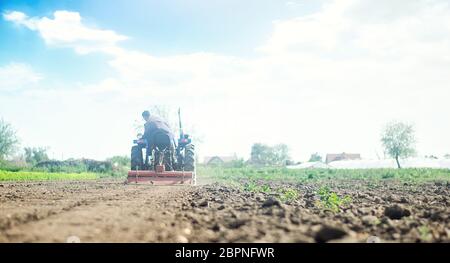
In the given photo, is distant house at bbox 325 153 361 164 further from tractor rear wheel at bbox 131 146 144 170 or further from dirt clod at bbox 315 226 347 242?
dirt clod at bbox 315 226 347 242

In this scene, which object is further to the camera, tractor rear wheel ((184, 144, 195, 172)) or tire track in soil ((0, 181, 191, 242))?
tractor rear wheel ((184, 144, 195, 172))

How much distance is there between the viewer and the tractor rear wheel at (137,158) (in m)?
15.0

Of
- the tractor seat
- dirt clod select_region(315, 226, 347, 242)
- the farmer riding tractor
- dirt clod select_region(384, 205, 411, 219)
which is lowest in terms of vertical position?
dirt clod select_region(384, 205, 411, 219)

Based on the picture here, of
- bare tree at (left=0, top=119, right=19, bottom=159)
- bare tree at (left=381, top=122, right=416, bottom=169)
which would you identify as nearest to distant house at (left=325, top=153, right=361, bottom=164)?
bare tree at (left=381, top=122, right=416, bottom=169)

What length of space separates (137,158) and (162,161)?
39.7 inches

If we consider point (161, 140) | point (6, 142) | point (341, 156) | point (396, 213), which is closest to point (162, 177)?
point (161, 140)

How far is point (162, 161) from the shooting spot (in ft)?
48.9

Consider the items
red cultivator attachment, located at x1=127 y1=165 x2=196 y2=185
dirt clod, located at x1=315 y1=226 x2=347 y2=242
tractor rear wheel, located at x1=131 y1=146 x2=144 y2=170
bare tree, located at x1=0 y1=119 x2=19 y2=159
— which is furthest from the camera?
bare tree, located at x1=0 y1=119 x2=19 y2=159

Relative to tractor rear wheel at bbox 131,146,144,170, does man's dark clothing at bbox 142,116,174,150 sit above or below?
above

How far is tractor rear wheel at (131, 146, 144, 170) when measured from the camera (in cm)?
1505

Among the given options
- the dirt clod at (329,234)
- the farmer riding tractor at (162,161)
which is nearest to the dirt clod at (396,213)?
the dirt clod at (329,234)

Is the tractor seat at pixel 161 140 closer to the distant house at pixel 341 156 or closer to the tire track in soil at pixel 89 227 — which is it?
the tire track in soil at pixel 89 227

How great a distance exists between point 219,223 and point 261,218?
52cm

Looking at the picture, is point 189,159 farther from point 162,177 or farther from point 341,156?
point 341,156
